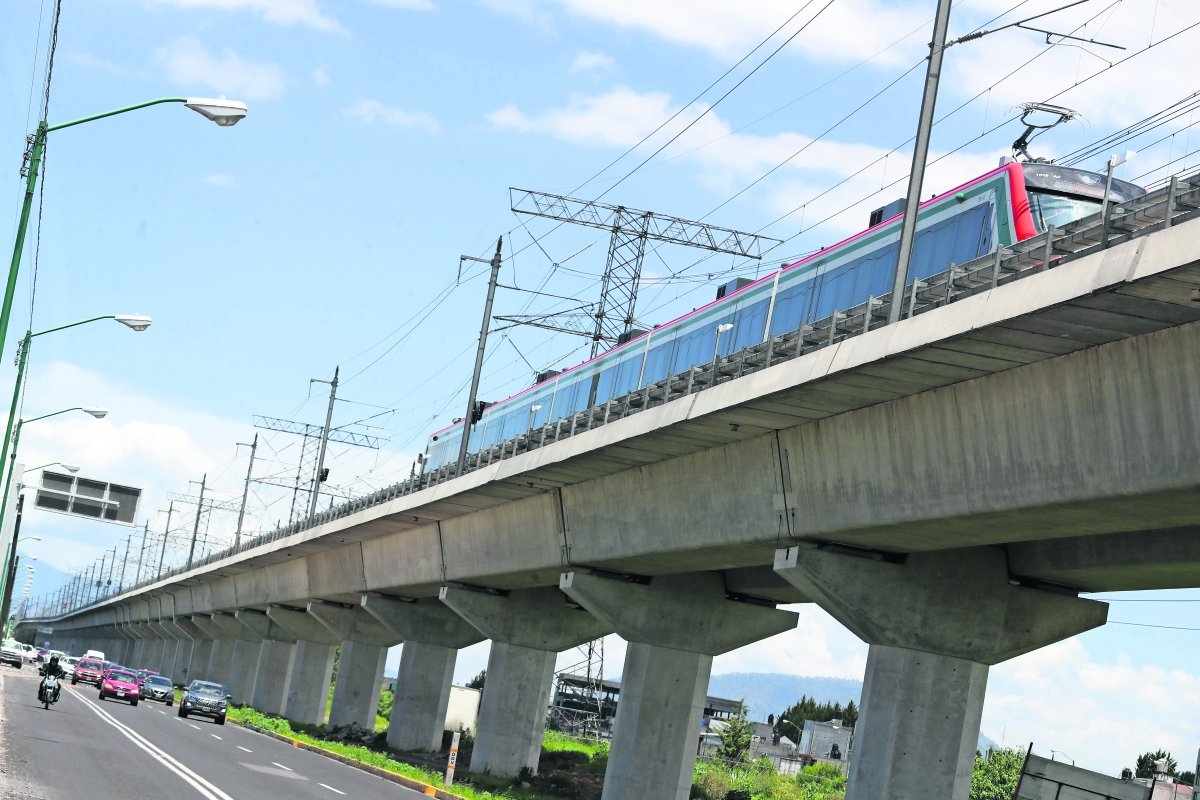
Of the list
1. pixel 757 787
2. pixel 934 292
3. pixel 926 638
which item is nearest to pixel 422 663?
pixel 757 787

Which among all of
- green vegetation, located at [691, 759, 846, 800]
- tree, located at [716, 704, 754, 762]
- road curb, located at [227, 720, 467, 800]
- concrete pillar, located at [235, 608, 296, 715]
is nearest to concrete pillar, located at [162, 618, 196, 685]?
concrete pillar, located at [235, 608, 296, 715]

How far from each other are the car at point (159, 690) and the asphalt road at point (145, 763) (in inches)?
798

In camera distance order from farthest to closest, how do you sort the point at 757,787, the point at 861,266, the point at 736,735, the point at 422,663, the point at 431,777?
the point at 736,735
the point at 422,663
the point at 757,787
the point at 431,777
the point at 861,266

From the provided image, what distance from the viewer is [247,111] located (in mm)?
19375

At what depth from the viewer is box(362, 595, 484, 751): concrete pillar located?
52.3 metres

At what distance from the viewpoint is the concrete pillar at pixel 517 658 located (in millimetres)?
41844

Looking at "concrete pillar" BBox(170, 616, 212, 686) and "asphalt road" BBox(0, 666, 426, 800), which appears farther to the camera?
"concrete pillar" BBox(170, 616, 212, 686)

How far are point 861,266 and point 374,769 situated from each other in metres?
22.2

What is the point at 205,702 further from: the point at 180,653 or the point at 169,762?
the point at 180,653

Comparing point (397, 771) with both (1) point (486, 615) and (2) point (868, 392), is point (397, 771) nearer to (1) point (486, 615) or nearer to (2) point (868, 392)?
(1) point (486, 615)

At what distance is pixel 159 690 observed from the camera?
66938 millimetres

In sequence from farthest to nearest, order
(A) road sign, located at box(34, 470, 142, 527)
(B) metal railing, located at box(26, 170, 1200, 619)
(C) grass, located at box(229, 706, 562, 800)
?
(A) road sign, located at box(34, 470, 142, 527), (C) grass, located at box(229, 706, 562, 800), (B) metal railing, located at box(26, 170, 1200, 619)

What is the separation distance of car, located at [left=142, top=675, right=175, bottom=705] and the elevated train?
36.1m

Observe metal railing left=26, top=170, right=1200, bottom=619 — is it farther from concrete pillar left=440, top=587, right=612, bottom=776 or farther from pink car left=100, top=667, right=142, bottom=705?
pink car left=100, top=667, right=142, bottom=705
